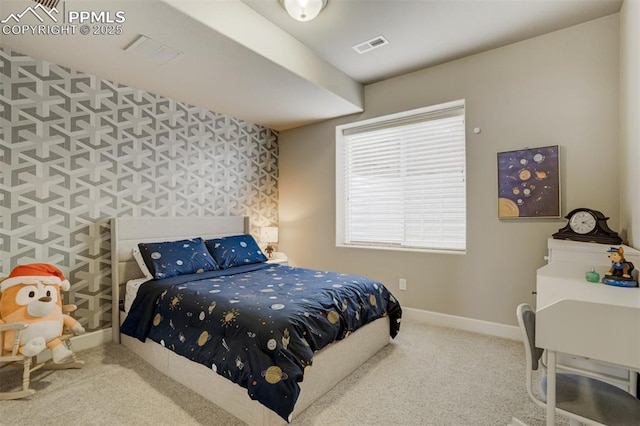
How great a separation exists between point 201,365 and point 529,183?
3.00 metres

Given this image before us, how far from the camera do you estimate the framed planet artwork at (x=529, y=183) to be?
2680 mm

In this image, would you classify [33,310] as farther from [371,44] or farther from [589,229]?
[589,229]

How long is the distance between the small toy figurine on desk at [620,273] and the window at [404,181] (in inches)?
60.7

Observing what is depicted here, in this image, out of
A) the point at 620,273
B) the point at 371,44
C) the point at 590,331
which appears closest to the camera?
the point at 590,331

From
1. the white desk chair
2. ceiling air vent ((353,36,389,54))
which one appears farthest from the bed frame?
ceiling air vent ((353,36,389,54))

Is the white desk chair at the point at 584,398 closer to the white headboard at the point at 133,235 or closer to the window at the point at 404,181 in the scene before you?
the window at the point at 404,181

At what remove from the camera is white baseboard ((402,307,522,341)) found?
2.91m

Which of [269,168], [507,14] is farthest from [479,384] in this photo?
[269,168]

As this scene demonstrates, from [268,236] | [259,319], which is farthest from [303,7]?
[268,236]

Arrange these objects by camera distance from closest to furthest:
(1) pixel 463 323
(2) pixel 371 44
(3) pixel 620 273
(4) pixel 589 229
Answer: (3) pixel 620 273 < (4) pixel 589 229 < (2) pixel 371 44 < (1) pixel 463 323

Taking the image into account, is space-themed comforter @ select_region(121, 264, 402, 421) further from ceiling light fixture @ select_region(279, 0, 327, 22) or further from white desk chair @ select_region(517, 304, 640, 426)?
ceiling light fixture @ select_region(279, 0, 327, 22)

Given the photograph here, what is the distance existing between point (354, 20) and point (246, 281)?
7.66 feet

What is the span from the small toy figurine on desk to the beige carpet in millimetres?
863

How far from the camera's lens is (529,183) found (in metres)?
2.78
